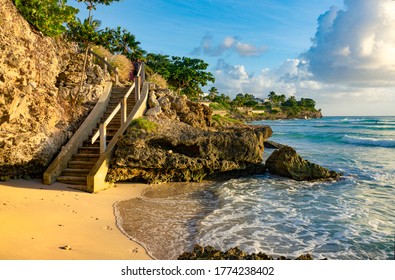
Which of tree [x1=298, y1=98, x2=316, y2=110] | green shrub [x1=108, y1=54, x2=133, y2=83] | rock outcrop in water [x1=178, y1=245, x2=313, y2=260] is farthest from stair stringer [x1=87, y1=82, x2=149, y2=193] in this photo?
tree [x1=298, y1=98, x2=316, y2=110]

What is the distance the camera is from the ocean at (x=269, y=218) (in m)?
6.58

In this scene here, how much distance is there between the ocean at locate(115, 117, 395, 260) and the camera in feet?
21.6

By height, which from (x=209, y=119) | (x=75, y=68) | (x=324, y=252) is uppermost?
(x=75, y=68)

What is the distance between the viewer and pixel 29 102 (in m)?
10.6

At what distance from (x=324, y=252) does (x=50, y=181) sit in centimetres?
852

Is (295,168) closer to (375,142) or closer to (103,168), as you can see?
(103,168)

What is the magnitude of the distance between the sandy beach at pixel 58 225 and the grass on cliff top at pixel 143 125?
10.2 feet

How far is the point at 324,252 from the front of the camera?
21.2 feet

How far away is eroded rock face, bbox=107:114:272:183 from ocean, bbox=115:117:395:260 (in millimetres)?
759

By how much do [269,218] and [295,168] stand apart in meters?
6.24

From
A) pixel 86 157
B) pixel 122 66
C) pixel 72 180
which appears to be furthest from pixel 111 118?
pixel 122 66

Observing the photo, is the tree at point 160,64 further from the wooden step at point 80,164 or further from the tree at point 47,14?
the wooden step at point 80,164

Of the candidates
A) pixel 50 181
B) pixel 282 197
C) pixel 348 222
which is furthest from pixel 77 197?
pixel 348 222

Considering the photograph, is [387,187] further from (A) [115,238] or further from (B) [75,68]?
(B) [75,68]
